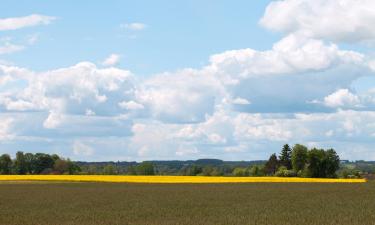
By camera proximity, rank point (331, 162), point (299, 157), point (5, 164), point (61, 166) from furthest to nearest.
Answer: point (5, 164) → point (61, 166) → point (299, 157) → point (331, 162)

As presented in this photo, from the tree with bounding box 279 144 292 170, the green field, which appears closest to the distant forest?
the tree with bounding box 279 144 292 170

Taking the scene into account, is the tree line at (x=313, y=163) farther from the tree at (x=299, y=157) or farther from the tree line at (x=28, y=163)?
the tree line at (x=28, y=163)

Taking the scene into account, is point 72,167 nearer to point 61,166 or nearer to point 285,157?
point 61,166

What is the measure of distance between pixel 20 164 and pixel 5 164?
594 cm

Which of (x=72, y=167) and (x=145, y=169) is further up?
(x=72, y=167)

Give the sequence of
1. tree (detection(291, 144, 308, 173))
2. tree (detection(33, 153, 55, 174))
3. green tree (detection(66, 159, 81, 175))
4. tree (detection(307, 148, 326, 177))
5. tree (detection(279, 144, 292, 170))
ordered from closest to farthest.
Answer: tree (detection(307, 148, 326, 177)) → tree (detection(291, 144, 308, 173)) → tree (detection(279, 144, 292, 170)) → green tree (detection(66, 159, 81, 175)) → tree (detection(33, 153, 55, 174))

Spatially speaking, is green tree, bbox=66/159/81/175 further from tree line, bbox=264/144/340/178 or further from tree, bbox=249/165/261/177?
tree line, bbox=264/144/340/178

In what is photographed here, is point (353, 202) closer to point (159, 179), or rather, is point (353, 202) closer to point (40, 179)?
point (159, 179)

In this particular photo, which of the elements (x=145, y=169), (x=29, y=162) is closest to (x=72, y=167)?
(x=29, y=162)

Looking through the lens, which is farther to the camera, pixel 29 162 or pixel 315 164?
pixel 29 162

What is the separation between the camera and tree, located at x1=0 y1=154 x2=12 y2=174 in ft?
544

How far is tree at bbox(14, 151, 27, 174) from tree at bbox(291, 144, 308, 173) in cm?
8071

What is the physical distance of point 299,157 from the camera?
390ft

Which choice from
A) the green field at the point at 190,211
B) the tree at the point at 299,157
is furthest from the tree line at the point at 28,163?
the green field at the point at 190,211
